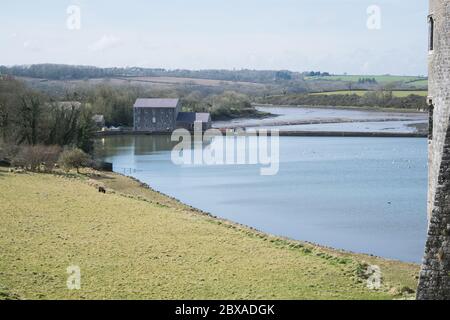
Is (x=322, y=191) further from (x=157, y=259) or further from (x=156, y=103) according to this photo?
(x=156, y=103)

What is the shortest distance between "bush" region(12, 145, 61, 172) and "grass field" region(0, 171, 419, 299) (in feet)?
35.4

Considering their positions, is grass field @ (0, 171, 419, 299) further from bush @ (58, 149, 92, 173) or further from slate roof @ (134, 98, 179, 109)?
slate roof @ (134, 98, 179, 109)

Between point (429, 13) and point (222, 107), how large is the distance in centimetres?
8897

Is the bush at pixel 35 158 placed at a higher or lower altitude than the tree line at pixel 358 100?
lower

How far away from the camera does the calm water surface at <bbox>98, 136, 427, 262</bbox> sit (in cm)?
2353

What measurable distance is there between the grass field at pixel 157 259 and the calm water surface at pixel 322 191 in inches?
139

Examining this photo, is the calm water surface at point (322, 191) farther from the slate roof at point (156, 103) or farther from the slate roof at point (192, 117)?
the slate roof at point (156, 103)

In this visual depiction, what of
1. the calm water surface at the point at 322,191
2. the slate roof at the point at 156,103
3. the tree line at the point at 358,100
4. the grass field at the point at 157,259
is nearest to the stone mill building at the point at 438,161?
the grass field at the point at 157,259

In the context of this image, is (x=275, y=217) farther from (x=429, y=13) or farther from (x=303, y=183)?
(x=429, y=13)

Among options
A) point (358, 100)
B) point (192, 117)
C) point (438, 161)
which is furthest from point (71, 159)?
point (358, 100)

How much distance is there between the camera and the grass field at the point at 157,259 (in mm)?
13414

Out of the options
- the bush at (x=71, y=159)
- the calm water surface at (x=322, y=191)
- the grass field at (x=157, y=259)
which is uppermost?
the bush at (x=71, y=159)

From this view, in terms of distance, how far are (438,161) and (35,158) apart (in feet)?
90.7
